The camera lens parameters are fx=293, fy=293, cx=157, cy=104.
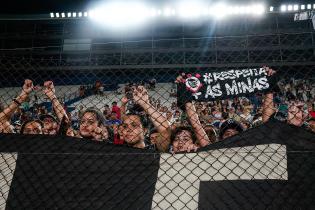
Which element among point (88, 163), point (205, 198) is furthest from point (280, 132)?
point (88, 163)

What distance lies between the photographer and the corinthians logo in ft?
7.84

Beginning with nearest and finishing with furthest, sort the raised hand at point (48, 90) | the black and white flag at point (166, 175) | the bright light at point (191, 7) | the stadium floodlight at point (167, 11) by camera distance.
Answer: the black and white flag at point (166, 175) → the raised hand at point (48, 90) → the bright light at point (191, 7) → the stadium floodlight at point (167, 11)

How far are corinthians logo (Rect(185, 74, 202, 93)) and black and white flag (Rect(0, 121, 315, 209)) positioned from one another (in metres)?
0.70

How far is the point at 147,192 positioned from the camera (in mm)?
1604

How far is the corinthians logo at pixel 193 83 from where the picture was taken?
2389 millimetres

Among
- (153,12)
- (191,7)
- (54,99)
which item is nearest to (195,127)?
(54,99)

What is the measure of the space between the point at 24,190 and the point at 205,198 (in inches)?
40.0

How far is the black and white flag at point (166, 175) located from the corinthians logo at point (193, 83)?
0.70 m

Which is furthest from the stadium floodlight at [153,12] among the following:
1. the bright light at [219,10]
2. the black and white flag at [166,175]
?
the black and white flag at [166,175]

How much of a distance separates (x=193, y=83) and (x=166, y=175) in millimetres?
952

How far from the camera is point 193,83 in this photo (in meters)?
2.39

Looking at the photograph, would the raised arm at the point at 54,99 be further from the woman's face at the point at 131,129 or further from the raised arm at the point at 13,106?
the woman's face at the point at 131,129

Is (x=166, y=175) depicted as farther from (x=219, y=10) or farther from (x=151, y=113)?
(x=219, y=10)

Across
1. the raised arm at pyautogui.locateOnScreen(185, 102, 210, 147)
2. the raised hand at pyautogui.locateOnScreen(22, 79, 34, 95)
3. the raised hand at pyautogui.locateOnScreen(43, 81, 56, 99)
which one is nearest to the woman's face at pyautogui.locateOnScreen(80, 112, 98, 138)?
the raised hand at pyautogui.locateOnScreen(43, 81, 56, 99)
